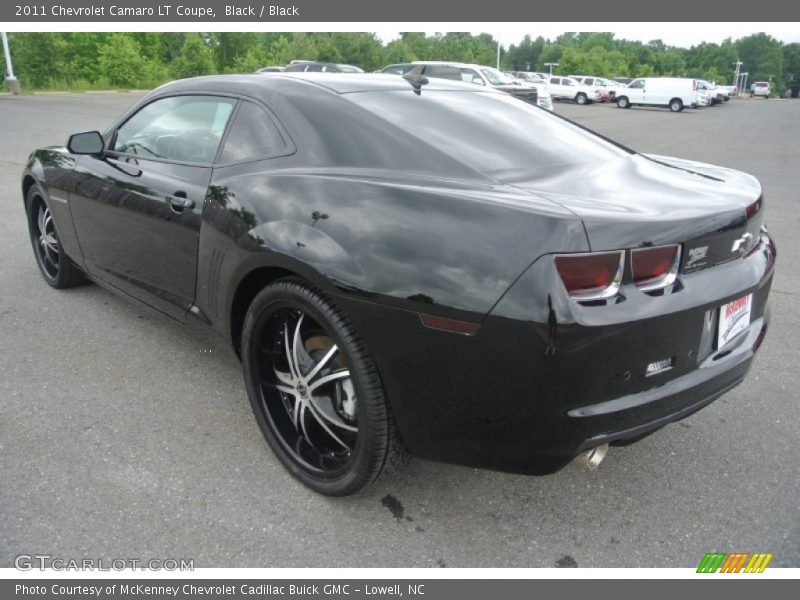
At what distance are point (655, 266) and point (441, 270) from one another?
25.5 inches

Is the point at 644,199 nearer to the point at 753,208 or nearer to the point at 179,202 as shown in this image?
the point at 753,208

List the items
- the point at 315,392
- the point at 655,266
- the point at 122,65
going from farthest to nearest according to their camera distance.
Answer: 1. the point at 122,65
2. the point at 315,392
3. the point at 655,266

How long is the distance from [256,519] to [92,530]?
0.57 m

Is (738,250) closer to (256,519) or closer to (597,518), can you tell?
(597,518)

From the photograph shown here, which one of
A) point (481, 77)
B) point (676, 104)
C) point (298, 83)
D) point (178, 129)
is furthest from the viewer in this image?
point (676, 104)

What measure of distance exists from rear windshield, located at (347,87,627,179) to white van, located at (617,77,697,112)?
36.6 m

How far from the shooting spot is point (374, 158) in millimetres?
2482

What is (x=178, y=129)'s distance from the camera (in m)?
3.40

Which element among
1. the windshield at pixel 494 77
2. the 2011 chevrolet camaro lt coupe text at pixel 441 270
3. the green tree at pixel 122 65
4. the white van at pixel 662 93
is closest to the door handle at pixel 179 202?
the 2011 chevrolet camaro lt coupe text at pixel 441 270

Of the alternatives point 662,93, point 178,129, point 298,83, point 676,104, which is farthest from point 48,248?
point 662,93

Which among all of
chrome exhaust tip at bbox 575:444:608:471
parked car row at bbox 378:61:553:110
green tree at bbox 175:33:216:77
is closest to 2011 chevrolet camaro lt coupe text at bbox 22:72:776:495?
chrome exhaust tip at bbox 575:444:608:471

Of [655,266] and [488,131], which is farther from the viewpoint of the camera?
[488,131]
